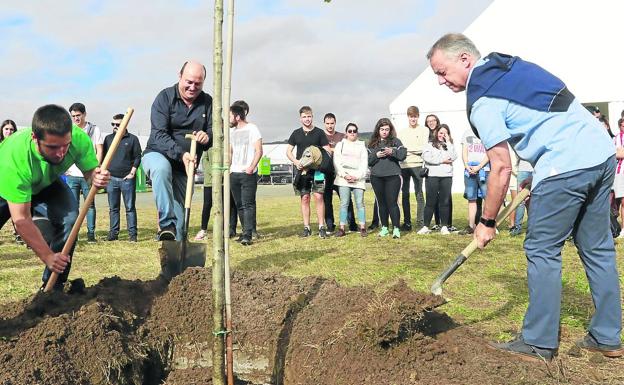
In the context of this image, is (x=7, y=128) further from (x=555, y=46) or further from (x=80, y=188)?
(x=555, y=46)

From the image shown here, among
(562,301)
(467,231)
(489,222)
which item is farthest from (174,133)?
(467,231)

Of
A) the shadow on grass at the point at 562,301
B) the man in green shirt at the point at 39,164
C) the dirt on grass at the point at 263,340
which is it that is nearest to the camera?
the dirt on grass at the point at 263,340

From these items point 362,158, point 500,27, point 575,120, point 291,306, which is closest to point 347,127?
point 362,158

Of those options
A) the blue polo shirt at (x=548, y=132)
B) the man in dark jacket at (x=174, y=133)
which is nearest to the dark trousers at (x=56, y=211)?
the man in dark jacket at (x=174, y=133)

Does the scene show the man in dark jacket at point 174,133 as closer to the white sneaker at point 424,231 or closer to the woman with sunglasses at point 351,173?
the woman with sunglasses at point 351,173

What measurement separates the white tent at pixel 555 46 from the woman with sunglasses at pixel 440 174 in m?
8.25

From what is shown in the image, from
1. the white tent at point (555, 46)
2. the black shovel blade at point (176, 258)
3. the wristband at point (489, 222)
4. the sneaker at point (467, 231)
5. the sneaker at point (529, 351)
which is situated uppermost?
the white tent at point (555, 46)

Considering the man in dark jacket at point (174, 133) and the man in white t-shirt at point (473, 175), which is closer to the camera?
the man in dark jacket at point (174, 133)

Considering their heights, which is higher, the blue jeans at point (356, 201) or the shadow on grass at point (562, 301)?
the blue jeans at point (356, 201)

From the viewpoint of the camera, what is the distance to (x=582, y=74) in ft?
56.0

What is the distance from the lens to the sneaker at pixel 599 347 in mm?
3553

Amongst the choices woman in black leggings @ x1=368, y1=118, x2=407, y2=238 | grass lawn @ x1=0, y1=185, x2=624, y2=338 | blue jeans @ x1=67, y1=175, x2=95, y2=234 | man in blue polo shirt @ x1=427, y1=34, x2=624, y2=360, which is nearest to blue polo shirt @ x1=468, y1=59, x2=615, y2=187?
man in blue polo shirt @ x1=427, y1=34, x2=624, y2=360

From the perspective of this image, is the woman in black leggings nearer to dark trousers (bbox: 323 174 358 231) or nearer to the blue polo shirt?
dark trousers (bbox: 323 174 358 231)

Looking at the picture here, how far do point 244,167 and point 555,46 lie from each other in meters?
12.3
